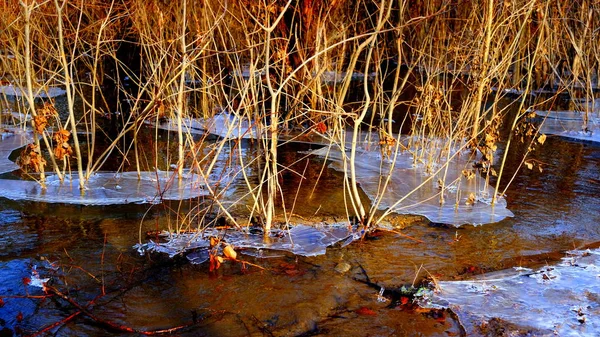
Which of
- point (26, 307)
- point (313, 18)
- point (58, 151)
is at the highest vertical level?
point (313, 18)

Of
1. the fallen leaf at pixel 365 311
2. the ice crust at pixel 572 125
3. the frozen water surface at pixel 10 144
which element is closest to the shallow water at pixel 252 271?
the fallen leaf at pixel 365 311

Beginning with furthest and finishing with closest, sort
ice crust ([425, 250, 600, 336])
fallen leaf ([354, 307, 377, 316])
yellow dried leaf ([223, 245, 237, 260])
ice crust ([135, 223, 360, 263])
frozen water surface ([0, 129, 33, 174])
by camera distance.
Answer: frozen water surface ([0, 129, 33, 174]), ice crust ([135, 223, 360, 263]), yellow dried leaf ([223, 245, 237, 260]), fallen leaf ([354, 307, 377, 316]), ice crust ([425, 250, 600, 336])

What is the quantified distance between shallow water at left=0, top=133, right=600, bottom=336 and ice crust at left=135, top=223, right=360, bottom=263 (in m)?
0.10

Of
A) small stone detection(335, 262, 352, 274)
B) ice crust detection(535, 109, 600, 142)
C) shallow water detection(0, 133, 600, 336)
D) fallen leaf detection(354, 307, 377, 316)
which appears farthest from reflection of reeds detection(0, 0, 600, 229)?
fallen leaf detection(354, 307, 377, 316)

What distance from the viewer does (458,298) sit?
344cm

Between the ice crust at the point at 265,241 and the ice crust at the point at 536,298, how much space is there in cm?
91

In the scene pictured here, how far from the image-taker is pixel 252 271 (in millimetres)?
3809

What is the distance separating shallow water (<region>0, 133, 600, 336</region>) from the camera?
3.19 meters

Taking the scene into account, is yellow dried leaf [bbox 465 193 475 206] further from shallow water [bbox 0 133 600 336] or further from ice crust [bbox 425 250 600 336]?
ice crust [bbox 425 250 600 336]

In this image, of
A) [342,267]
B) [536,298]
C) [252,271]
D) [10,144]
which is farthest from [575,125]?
[10,144]

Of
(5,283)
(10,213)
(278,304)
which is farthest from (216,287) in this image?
(10,213)

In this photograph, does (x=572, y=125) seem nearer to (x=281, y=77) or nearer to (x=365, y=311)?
(x=281, y=77)

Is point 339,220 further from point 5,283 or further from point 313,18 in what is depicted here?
point 313,18

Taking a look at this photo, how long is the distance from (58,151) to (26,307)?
5.65 feet
